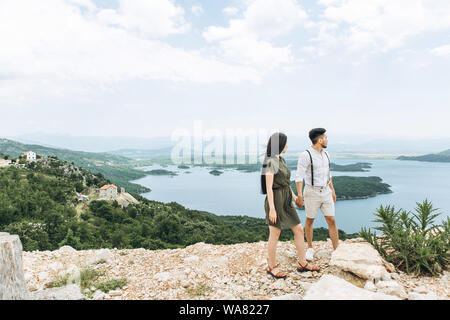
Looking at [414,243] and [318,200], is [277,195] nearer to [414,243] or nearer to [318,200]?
[318,200]

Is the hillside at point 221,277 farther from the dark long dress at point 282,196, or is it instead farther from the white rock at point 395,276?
the dark long dress at point 282,196

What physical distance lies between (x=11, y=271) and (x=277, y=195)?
9.19ft

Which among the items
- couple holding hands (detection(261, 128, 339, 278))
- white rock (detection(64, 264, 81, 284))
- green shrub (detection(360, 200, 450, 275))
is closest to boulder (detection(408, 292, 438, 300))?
green shrub (detection(360, 200, 450, 275))

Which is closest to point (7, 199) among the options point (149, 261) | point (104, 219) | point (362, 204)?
point (104, 219)

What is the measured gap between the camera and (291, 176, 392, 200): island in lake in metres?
58.8

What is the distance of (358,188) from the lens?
6206cm

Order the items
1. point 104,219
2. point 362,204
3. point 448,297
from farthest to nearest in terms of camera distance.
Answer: point 362,204 → point 104,219 → point 448,297

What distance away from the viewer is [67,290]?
8.79ft

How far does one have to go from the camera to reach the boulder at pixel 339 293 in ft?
6.39

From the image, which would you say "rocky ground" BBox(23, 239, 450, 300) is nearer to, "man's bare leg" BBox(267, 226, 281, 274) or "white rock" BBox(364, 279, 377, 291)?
"white rock" BBox(364, 279, 377, 291)

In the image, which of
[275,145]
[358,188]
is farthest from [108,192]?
[358,188]
